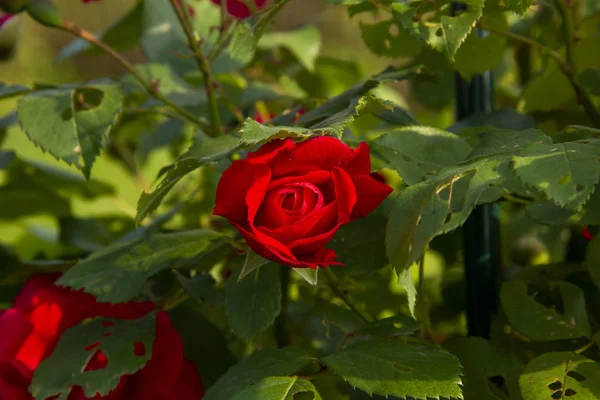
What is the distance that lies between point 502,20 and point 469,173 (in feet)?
0.79

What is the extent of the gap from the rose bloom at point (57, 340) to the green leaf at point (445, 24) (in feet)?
0.83

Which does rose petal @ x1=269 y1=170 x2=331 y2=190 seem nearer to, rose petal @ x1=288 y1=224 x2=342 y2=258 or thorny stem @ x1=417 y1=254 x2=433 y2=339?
rose petal @ x1=288 y1=224 x2=342 y2=258

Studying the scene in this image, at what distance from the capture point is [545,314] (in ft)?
1.43

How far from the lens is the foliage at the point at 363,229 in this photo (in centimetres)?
36

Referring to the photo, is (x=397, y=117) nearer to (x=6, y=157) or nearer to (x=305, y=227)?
(x=305, y=227)

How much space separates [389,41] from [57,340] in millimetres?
328

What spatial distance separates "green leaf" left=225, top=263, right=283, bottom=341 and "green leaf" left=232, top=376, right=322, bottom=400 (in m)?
0.04

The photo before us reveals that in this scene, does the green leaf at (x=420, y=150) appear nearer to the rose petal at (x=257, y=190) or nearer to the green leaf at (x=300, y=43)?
the rose petal at (x=257, y=190)

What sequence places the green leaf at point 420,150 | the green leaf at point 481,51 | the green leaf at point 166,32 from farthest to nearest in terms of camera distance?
the green leaf at point 166,32, the green leaf at point 481,51, the green leaf at point 420,150

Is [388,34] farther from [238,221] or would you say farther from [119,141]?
[119,141]

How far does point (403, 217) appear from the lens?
13.2 inches

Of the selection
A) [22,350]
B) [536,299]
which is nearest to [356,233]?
[536,299]

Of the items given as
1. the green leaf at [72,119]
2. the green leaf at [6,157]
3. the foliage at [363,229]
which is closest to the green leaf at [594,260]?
the foliage at [363,229]

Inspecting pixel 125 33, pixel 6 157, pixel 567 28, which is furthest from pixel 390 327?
pixel 125 33
